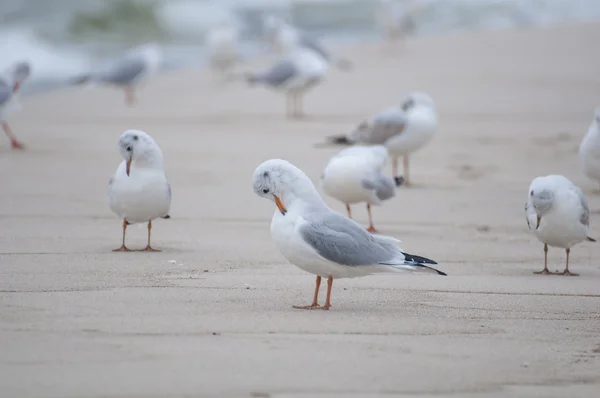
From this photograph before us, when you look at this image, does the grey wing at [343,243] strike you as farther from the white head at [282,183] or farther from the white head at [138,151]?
the white head at [138,151]

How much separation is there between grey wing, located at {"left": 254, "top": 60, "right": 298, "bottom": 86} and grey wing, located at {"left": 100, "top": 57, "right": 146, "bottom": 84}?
1896 millimetres

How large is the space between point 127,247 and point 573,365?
338 cm

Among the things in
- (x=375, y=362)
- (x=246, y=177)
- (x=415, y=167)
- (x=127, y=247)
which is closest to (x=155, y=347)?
(x=375, y=362)

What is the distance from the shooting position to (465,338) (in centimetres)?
502

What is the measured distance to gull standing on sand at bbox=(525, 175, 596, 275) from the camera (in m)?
6.80

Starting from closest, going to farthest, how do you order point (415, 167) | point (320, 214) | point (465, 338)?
point (465, 338), point (320, 214), point (415, 167)

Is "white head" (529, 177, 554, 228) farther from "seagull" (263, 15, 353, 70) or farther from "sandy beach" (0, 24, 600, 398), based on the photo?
"seagull" (263, 15, 353, 70)

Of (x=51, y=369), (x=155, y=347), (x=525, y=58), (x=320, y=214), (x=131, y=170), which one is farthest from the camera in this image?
(x=525, y=58)

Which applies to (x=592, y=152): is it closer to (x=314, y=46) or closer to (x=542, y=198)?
(x=542, y=198)

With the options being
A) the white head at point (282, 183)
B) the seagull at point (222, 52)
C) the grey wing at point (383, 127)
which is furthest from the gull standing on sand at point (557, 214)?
the seagull at point (222, 52)

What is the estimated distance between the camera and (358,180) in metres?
8.14

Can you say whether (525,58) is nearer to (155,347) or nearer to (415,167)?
(415,167)

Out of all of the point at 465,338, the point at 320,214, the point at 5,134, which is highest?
the point at 320,214

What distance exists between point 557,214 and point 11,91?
737cm
